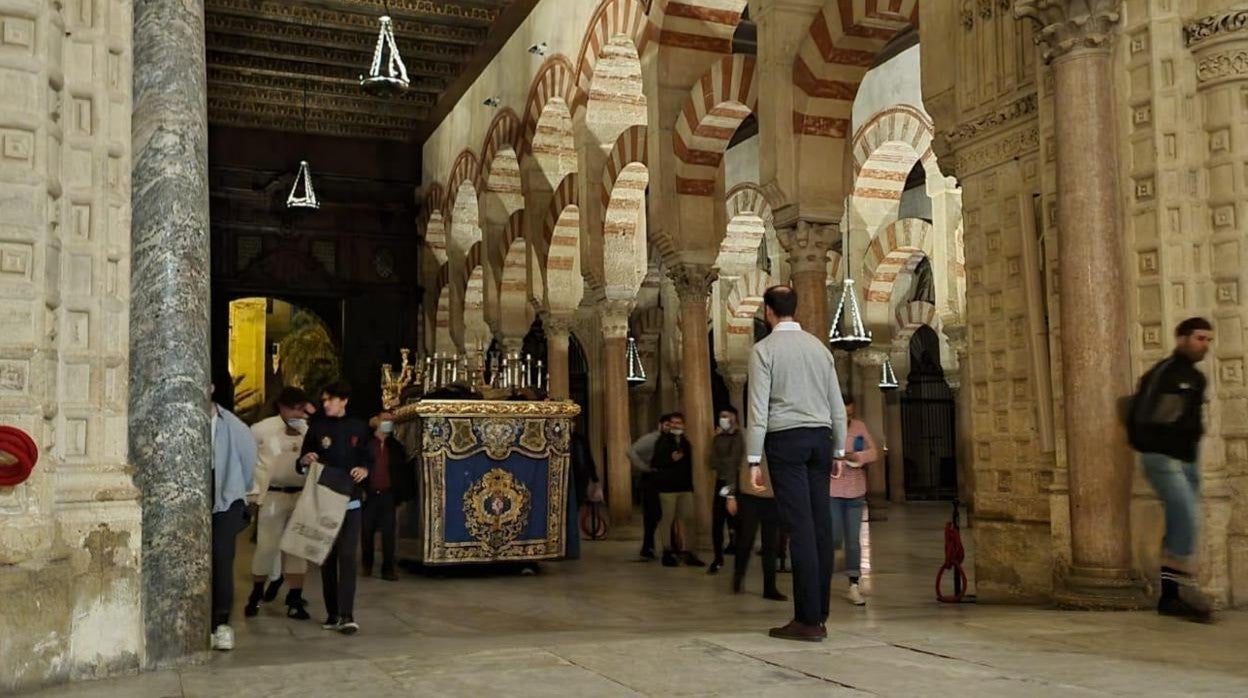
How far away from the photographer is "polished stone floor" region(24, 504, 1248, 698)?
9.90ft

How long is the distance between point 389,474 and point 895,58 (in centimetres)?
799

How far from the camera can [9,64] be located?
3.41 meters

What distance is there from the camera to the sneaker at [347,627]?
480 centimetres

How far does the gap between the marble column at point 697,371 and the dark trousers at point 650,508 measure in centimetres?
67

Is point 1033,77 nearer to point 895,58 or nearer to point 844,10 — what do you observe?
point 844,10

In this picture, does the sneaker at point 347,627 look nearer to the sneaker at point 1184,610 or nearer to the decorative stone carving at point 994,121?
the sneaker at point 1184,610


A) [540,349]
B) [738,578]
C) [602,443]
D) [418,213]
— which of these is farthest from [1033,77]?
[540,349]

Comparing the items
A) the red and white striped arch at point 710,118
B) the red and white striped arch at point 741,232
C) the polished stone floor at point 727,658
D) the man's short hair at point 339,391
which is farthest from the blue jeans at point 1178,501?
the red and white striped arch at point 741,232

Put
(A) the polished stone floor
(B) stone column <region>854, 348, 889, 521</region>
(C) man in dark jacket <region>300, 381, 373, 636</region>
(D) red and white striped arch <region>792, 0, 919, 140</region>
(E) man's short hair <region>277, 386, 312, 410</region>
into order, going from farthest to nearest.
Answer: (B) stone column <region>854, 348, 889, 521</region>
(D) red and white striped arch <region>792, 0, 919, 140</region>
(E) man's short hair <region>277, 386, 312, 410</region>
(C) man in dark jacket <region>300, 381, 373, 636</region>
(A) the polished stone floor

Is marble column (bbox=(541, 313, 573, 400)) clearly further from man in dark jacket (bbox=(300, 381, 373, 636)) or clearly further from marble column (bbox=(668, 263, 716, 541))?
man in dark jacket (bbox=(300, 381, 373, 636))

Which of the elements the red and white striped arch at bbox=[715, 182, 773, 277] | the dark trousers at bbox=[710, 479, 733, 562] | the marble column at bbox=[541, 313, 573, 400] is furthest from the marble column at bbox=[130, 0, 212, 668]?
the red and white striped arch at bbox=[715, 182, 773, 277]

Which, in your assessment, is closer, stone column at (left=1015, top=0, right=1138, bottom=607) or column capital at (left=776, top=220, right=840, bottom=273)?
stone column at (left=1015, top=0, right=1138, bottom=607)

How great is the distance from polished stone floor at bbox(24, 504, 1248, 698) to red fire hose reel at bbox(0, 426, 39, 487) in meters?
0.58

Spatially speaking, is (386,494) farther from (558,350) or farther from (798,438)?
(558,350)
